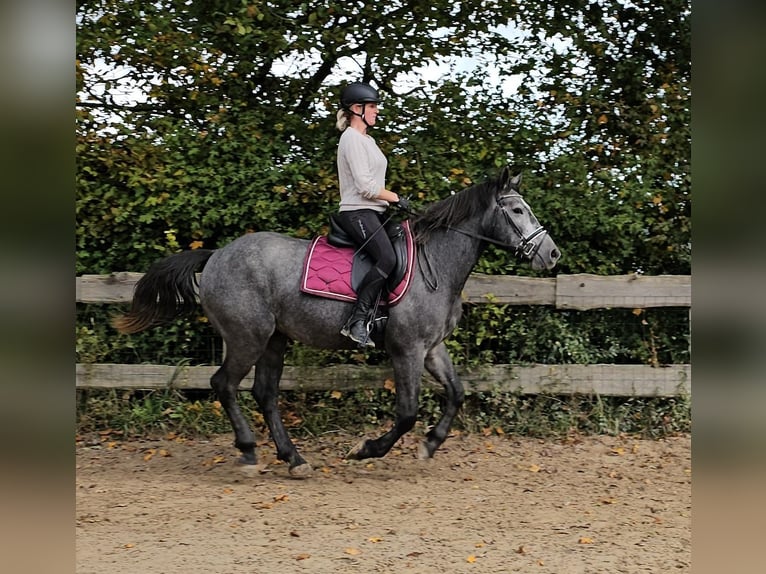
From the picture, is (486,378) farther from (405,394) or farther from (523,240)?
(523,240)

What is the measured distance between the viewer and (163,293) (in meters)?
6.19

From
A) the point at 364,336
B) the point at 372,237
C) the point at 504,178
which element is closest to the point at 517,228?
the point at 504,178

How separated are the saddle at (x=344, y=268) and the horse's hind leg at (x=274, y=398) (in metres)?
0.75

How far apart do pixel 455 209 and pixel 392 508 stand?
7.70ft

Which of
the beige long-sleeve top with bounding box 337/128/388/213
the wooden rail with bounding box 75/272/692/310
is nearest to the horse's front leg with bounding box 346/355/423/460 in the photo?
the beige long-sleeve top with bounding box 337/128/388/213

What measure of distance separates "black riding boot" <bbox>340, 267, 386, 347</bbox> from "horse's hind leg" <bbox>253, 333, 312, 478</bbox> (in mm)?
883

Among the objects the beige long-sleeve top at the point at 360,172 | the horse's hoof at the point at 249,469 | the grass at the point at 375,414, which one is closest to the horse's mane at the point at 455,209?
the beige long-sleeve top at the point at 360,172

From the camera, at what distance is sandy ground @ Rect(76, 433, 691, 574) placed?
13.9 ft

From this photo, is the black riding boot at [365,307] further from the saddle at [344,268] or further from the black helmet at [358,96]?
the black helmet at [358,96]

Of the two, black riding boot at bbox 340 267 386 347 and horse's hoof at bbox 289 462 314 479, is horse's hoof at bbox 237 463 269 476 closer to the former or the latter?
horse's hoof at bbox 289 462 314 479

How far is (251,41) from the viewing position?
26.3 feet

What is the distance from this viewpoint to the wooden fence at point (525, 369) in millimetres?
7188
